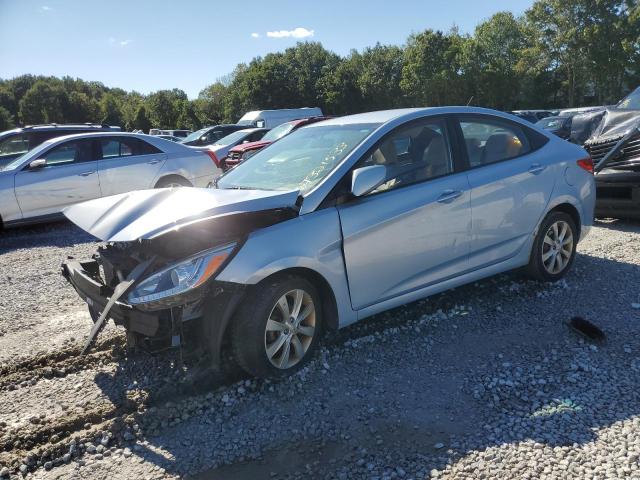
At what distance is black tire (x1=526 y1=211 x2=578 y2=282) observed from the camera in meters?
4.94

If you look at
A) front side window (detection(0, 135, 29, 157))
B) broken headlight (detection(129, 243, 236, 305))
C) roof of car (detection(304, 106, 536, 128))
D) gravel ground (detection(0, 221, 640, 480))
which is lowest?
gravel ground (detection(0, 221, 640, 480))

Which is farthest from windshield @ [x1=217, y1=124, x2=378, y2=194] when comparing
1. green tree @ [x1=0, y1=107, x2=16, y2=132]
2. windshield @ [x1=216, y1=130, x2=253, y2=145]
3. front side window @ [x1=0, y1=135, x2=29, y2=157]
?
green tree @ [x1=0, y1=107, x2=16, y2=132]

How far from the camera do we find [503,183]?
4.58m

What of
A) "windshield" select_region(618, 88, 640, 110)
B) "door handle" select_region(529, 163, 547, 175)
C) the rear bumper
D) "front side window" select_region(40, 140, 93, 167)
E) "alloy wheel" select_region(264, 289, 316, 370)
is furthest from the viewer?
"front side window" select_region(40, 140, 93, 167)

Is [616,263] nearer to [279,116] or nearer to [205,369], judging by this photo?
[205,369]

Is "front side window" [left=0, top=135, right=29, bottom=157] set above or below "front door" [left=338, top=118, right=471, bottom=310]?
above

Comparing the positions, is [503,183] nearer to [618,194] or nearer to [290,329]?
[290,329]

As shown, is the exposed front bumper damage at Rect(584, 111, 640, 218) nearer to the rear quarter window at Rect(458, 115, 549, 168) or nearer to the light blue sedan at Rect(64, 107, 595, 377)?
the light blue sedan at Rect(64, 107, 595, 377)

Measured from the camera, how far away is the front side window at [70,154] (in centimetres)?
914

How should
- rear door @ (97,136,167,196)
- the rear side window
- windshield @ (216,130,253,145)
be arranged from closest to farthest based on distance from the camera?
1. rear door @ (97,136,167,196)
2. the rear side window
3. windshield @ (216,130,253,145)

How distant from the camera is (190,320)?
10.7ft

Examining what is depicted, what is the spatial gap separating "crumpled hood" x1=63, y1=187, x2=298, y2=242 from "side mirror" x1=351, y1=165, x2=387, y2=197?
1.35 ft

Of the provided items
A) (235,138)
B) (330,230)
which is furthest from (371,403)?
(235,138)

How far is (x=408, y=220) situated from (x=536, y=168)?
1.65 metres
